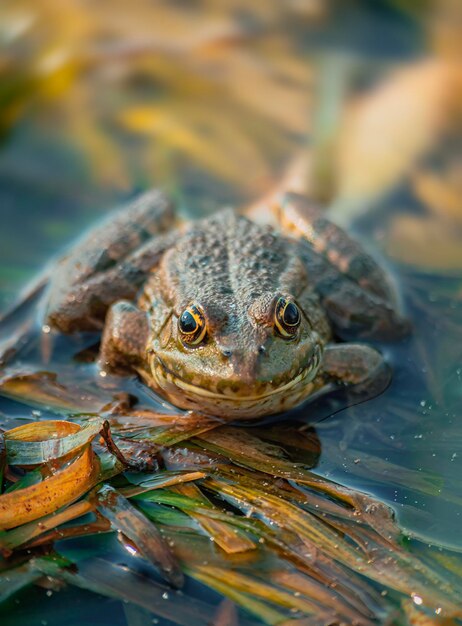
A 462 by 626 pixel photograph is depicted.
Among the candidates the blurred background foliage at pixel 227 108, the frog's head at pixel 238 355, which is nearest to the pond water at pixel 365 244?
the blurred background foliage at pixel 227 108

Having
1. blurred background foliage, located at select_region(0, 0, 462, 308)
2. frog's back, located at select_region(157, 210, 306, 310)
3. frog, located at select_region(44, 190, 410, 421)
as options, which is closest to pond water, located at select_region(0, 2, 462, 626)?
blurred background foliage, located at select_region(0, 0, 462, 308)

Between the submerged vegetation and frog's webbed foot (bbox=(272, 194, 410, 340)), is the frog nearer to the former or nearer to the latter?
frog's webbed foot (bbox=(272, 194, 410, 340))

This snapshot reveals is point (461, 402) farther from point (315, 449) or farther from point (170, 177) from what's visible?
point (170, 177)

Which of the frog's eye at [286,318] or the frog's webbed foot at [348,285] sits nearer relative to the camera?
the frog's eye at [286,318]

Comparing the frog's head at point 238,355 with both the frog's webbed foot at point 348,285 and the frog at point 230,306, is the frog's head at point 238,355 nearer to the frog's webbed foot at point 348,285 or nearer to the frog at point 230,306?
the frog at point 230,306

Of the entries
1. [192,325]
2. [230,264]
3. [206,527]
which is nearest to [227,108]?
[230,264]

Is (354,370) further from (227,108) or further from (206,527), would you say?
(227,108)


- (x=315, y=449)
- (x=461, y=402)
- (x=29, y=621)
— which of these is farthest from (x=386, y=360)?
(x=29, y=621)
